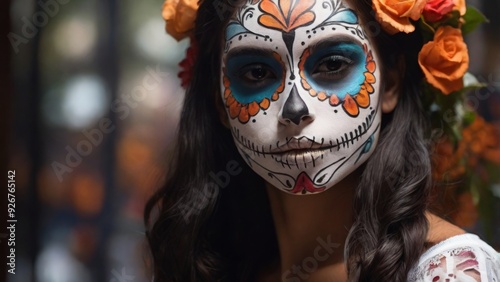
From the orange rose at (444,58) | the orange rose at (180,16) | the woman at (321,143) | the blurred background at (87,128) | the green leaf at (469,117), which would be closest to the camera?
the woman at (321,143)

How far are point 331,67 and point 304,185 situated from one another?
0.78 ft

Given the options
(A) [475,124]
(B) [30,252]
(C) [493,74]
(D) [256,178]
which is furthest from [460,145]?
(B) [30,252]

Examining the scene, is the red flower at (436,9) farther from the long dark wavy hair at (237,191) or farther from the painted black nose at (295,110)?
the painted black nose at (295,110)

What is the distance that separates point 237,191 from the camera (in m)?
1.79

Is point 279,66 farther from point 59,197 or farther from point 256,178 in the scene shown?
point 59,197

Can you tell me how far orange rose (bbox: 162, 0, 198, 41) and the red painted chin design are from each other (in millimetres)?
476

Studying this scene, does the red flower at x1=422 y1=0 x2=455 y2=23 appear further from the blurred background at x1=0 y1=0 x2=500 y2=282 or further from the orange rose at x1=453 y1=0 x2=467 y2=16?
the blurred background at x1=0 y1=0 x2=500 y2=282


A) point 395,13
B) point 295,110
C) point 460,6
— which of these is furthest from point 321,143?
point 460,6

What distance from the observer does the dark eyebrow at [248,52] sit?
1529 mm

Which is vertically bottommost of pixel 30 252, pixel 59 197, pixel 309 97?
pixel 30 252

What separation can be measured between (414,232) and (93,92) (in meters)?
1.17

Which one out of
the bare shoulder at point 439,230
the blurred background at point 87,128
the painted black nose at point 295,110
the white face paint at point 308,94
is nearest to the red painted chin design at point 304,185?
the white face paint at point 308,94

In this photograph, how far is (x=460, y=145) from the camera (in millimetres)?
1893

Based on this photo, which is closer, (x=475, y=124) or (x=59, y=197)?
(x=475, y=124)
